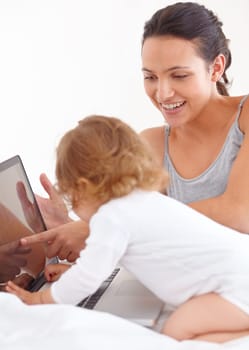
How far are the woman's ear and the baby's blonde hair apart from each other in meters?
0.50

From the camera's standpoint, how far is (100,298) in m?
1.11

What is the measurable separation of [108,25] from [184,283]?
1806 millimetres

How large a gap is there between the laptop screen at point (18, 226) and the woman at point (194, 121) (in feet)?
0.16

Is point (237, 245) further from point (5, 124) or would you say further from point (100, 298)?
point (5, 124)

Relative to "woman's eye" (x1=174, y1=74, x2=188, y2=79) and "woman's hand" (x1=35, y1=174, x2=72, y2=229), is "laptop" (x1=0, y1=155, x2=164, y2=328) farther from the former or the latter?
"woman's eye" (x1=174, y1=74, x2=188, y2=79)

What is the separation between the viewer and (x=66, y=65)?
8.08 feet

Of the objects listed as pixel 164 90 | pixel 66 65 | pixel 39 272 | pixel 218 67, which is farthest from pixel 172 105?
pixel 66 65

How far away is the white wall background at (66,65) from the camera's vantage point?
237 cm

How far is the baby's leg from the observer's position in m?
0.89

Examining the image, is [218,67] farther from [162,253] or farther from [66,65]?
[66,65]

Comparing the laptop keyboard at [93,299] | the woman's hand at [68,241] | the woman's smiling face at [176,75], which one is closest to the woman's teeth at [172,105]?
the woman's smiling face at [176,75]

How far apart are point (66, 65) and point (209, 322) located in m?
1.79

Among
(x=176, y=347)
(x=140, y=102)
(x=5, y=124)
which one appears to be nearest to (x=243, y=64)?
(x=140, y=102)

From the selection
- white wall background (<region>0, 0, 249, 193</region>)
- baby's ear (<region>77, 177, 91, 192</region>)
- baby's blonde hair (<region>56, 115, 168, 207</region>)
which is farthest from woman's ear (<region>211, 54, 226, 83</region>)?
white wall background (<region>0, 0, 249, 193</region>)
